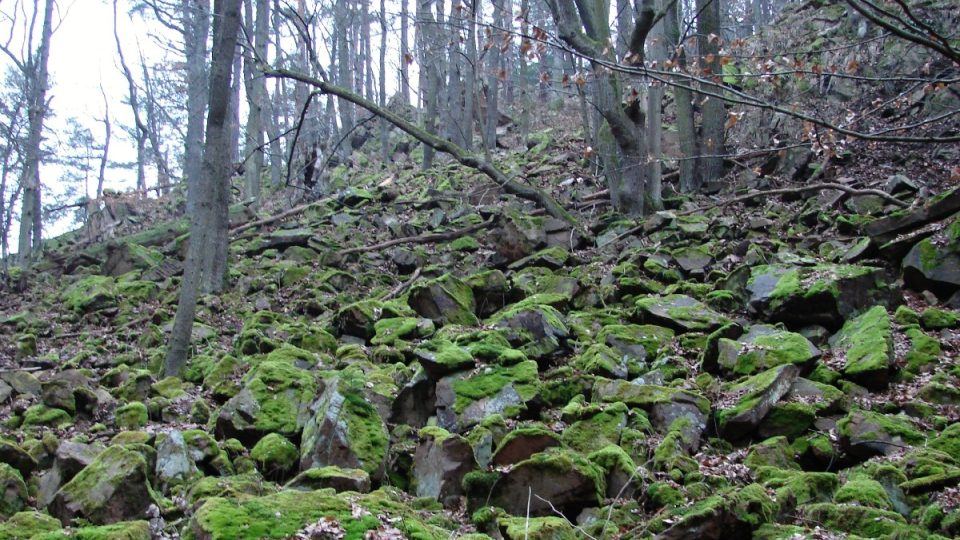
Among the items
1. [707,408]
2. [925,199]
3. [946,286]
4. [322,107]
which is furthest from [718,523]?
[322,107]

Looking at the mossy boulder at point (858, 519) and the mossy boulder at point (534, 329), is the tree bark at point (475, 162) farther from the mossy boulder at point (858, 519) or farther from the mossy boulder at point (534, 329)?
the mossy boulder at point (858, 519)

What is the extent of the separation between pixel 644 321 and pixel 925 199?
12.6ft

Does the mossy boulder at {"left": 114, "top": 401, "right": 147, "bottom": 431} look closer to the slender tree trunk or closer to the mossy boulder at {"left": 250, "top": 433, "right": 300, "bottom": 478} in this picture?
the mossy boulder at {"left": 250, "top": 433, "right": 300, "bottom": 478}

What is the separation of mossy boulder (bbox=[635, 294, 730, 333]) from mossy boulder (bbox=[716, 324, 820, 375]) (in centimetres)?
71

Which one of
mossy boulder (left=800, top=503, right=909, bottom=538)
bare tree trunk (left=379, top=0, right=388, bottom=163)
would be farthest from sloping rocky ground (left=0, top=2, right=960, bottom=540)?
bare tree trunk (left=379, top=0, right=388, bottom=163)

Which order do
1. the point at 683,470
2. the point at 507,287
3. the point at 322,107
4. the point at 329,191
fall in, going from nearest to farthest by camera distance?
the point at 683,470 → the point at 507,287 → the point at 329,191 → the point at 322,107

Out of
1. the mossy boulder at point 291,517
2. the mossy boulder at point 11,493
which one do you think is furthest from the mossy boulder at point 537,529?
the mossy boulder at point 11,493

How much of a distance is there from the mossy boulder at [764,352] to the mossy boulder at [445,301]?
312cm

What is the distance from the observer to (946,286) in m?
7.69

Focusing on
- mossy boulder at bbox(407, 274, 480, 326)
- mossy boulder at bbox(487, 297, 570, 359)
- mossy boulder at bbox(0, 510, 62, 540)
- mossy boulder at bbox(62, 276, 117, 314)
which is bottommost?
mossy boulder at bbox(0, 510, 62, 540)

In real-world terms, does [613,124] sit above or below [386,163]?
below

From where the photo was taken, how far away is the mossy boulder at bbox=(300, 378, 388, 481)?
5359 millimetres

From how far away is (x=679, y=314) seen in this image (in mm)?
8070

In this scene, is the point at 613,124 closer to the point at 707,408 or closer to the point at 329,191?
the point at 707,408
